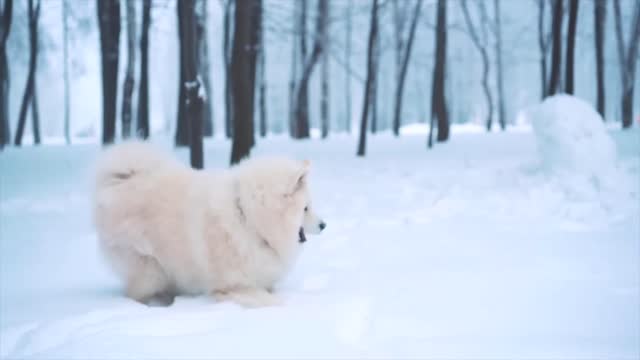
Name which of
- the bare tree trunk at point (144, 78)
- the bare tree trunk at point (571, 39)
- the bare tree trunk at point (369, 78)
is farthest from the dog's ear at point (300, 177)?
the bare tree trunk at point (144, 78)

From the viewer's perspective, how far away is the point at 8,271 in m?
5.65

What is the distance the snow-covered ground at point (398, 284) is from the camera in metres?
3.42

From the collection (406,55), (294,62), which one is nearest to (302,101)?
(294,62)

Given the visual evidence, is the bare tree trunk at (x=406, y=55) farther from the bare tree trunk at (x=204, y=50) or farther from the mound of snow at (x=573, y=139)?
the mound of snow at (x=573, y=139)

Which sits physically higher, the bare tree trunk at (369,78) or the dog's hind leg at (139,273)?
the bare tree trunk at (369,78)

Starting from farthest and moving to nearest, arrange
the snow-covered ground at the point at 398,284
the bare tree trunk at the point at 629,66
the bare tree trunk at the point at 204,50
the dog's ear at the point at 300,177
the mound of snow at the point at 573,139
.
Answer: the bare tree trunk at the point at 629,66
the bare tree trunk at the point at 204,50
the mound of snow at the point at 573,139
the dog's ear at the point at 300,177
the snow-covered ground at the point at 398,284

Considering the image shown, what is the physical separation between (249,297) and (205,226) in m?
0.59

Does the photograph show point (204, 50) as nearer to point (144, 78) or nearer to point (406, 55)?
point (144, 78)

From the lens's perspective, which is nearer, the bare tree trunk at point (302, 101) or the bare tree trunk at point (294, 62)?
the bare tree trunk at point (302, 101)

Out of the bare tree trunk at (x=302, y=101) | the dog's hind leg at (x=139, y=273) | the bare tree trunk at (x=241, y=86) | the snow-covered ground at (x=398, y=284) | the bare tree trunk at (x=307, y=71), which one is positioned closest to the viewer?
the snow-covered ground at (x=398, y=284)

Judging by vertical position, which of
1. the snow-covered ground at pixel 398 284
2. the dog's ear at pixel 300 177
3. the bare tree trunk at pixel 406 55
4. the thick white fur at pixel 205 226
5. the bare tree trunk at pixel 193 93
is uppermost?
the bare tree trunk at pixel 406 55

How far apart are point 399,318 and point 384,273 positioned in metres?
1.40

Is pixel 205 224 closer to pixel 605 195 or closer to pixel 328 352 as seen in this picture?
pixel 328 352

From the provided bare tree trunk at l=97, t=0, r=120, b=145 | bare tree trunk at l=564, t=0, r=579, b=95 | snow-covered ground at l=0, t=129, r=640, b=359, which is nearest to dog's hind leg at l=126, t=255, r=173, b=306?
snow-covered ground at l=0, t=129, r=640, b=359
